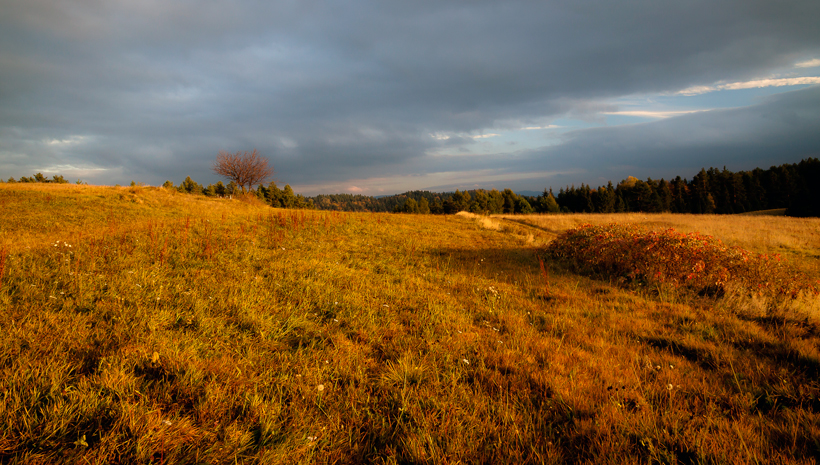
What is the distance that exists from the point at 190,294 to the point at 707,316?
8.07 meters

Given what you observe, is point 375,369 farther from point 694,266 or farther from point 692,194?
point 692,194

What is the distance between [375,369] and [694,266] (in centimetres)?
807

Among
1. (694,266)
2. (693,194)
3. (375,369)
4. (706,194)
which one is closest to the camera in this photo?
(375,369)

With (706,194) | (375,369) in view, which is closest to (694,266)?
(375,369)

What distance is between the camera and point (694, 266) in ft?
23.1

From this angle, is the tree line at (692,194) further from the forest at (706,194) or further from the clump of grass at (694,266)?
the clump of grass at (694,266)

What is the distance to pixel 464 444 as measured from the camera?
7.20 feet

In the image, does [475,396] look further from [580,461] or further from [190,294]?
[190,294]

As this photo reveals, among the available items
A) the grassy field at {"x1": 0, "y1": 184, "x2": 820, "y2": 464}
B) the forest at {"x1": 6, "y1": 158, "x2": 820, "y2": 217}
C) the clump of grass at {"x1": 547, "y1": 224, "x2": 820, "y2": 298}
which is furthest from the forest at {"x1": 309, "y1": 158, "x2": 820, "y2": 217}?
the grassy field at {"x1": 0, "y1": 184, "x2": 820, "y2": 464}

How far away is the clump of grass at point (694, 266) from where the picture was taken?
258 inches

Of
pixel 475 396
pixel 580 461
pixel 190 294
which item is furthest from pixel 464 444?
pixel 190 294

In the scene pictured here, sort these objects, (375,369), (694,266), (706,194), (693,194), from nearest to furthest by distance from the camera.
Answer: (375,369), (694,266), (706,194), (693,194)

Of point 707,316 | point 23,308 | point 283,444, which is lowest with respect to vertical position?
point 707,316

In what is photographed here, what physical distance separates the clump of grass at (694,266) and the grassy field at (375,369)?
79 centimetres
